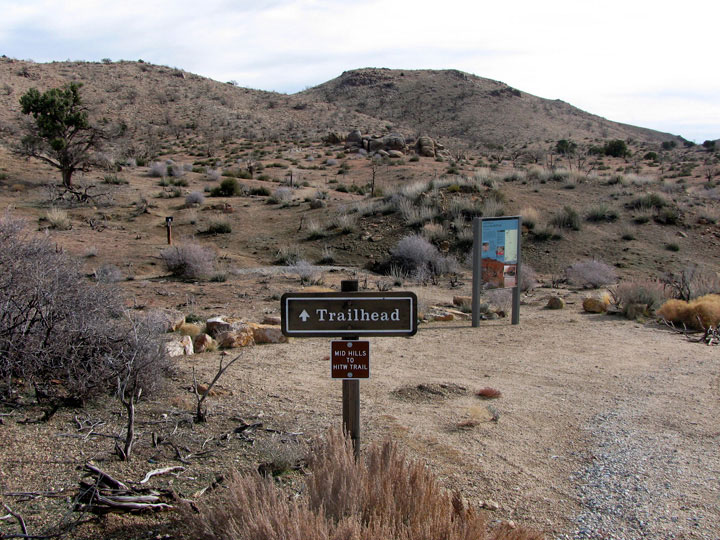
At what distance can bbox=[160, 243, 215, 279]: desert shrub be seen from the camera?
54.0ft

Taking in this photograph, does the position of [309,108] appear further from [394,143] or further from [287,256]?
[287,256]

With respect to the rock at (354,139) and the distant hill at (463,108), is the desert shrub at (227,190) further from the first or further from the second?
the distant hill at (463,108)

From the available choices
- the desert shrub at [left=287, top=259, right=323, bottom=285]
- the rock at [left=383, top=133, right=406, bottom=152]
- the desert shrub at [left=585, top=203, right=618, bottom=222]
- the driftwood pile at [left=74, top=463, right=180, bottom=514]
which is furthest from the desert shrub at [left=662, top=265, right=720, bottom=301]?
the rock at [left=383, top=133, right=406, bottom=152]

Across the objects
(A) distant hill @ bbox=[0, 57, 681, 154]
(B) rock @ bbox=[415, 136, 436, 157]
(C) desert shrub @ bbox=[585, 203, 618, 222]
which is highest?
(A) distant hill @ bbox=[0, 57, 681, 154]

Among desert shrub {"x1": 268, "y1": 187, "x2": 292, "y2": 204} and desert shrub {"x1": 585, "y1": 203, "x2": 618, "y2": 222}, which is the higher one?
desert shrub {"x1": 268, "y1": 187, "x2": 292, "y2": 204}

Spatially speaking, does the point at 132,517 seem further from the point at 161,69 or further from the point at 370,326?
the point at 161,69

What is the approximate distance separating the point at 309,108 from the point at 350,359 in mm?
72552

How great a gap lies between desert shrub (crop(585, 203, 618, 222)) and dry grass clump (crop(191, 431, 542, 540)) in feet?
73.6

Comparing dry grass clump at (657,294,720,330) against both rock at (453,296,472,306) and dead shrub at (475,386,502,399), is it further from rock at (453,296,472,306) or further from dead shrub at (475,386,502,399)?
dead shrub at (475,386,502,399)

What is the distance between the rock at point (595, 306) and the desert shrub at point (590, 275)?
3.73 m

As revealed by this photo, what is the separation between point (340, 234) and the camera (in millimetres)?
Answer: 23156

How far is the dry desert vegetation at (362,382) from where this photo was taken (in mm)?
3912

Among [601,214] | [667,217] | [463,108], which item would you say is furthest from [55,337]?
[463,108]

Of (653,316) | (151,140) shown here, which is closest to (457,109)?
(151,140)
